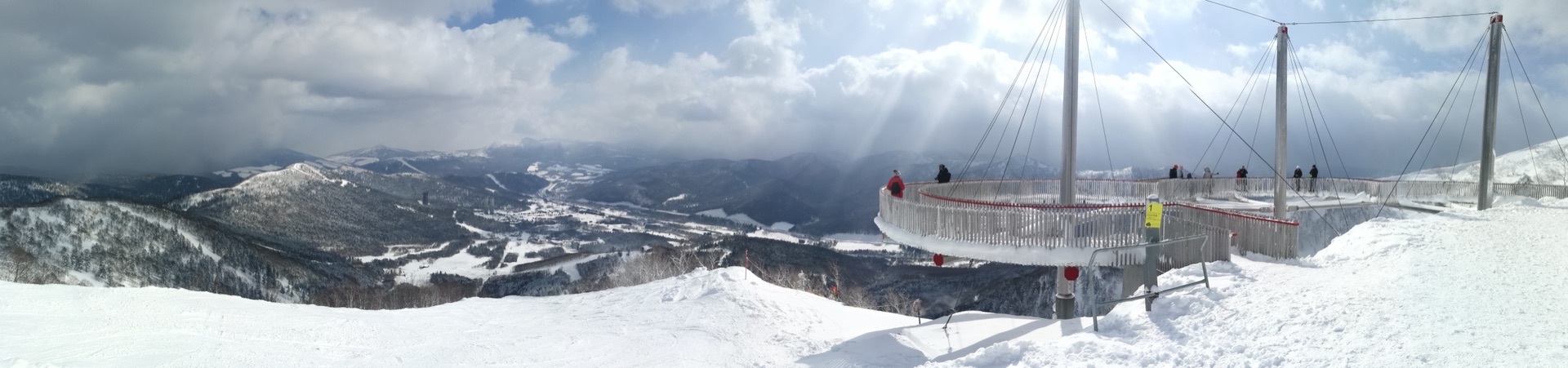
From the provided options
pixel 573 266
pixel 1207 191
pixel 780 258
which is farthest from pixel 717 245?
pixel 1207 191

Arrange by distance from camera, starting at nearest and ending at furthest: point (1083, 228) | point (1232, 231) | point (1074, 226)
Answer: point (1074, 226)
point (1083, 228)
point (1232, 231)

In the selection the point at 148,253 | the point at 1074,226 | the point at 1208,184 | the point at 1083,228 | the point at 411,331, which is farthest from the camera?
the point at 148,253

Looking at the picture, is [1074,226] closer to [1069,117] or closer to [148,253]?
[1069,117]

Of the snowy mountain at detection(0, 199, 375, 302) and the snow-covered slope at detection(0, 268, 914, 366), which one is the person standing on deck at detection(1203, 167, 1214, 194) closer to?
the snow-covered slope at detection(0, 268, 914, 366)

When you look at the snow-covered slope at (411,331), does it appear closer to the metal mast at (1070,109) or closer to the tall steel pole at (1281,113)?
the metal mast at (1070,109)

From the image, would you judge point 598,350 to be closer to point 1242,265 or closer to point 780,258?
point 1242,265

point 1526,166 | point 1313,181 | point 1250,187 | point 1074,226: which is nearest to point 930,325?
point 1074,226
